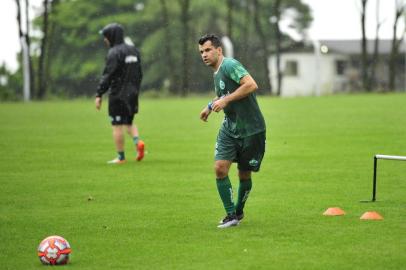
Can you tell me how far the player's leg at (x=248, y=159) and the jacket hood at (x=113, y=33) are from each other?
7736 millimetres

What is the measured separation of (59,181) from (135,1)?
81069 millimetres

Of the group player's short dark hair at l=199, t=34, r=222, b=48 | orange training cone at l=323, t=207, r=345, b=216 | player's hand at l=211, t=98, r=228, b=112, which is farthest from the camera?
orange training cone at l=323, t=207, r=345, b=216

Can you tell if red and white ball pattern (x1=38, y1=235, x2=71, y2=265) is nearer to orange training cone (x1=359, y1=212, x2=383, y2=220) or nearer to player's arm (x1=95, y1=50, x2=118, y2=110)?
orange training cone (x1=359, y1=212, x2=383, y2=220)

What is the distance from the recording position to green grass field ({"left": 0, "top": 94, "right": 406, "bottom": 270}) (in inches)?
342

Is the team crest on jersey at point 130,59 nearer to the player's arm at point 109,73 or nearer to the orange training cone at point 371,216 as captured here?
the player's arm at point 109,73

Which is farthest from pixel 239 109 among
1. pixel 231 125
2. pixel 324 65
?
pixel 324 65

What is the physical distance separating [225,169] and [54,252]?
2.46m

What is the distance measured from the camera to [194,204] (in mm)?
12109

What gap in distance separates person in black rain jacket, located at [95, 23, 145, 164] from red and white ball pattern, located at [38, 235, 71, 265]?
30.2ft

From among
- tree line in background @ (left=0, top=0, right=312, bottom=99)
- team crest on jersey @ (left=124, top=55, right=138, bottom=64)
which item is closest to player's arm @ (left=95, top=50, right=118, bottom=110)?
team crest on jersey @ (left=124, top=55, right=138, bottom=64)

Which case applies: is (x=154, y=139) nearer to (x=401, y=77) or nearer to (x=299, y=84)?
(x=401, y=77)

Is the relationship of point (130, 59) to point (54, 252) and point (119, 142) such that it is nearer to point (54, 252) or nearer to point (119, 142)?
point (119, 142)

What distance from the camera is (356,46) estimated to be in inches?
3875

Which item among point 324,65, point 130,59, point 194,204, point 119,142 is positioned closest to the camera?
point 194,204
